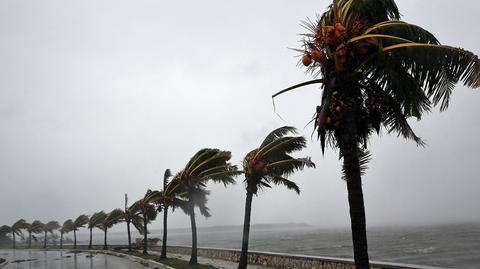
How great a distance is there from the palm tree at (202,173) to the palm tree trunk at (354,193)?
45.4 feet

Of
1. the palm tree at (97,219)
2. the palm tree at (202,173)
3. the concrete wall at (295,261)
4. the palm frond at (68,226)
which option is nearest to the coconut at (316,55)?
the concrete wall at (295,261)


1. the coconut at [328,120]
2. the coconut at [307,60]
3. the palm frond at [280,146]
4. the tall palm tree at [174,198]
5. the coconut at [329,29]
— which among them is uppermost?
the coconut at [329,29]

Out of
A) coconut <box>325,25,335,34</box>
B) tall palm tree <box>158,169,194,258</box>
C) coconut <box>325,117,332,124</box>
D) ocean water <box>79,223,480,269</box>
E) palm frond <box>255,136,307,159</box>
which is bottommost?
ocean water <box>79,223,480,269</box>

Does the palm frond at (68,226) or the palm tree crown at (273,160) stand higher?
the palm tree crown at (273,160)

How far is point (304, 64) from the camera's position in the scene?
7.29 metres

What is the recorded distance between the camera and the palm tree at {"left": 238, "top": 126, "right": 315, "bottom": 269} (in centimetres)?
1661

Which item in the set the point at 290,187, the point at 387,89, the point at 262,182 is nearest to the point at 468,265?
the point at 290,187

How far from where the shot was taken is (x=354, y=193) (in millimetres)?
6758

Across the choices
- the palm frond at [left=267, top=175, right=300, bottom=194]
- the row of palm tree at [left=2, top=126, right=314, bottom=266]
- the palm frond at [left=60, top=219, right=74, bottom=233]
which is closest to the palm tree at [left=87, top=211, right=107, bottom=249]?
the palm frond at [left=60, top=219, right=74, bottom=233]

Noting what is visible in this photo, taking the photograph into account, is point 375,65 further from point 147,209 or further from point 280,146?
point 147,209

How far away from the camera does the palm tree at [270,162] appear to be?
16.6 metres

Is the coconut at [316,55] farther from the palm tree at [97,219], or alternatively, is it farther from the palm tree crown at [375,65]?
the palm tree at [97,219]

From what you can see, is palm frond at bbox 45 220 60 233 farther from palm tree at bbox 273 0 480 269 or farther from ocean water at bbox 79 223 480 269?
palm tree at bbox 273 0 480 269

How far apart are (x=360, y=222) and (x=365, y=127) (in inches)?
82.3
